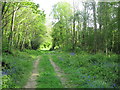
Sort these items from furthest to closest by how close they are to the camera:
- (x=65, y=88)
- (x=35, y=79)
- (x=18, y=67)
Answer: (x=18, y=67)
(x=35, y=79)
(x=65, y=88)

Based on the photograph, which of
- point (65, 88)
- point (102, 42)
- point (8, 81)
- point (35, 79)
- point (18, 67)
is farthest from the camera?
point (102, 42)

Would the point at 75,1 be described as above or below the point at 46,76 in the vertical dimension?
above

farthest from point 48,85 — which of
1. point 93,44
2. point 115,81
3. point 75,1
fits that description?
point 93,44

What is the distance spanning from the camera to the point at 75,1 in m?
6.61

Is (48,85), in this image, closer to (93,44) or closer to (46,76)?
(46,76)

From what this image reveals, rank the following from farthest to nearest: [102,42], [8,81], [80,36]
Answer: [80,36] → [102,42] → [8,81]

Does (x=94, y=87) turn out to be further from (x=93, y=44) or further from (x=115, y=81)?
(x=93, y=44)

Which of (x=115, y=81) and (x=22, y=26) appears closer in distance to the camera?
(x=115, y=81)

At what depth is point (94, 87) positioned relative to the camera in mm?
4199

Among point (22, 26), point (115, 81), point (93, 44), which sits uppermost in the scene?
point (22, 26)

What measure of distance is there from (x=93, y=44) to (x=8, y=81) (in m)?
9.61

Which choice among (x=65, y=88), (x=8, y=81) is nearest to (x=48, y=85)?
(x=65, y=88)

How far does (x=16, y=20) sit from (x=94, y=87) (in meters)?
13.2

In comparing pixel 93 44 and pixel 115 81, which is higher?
pixel 93 44
